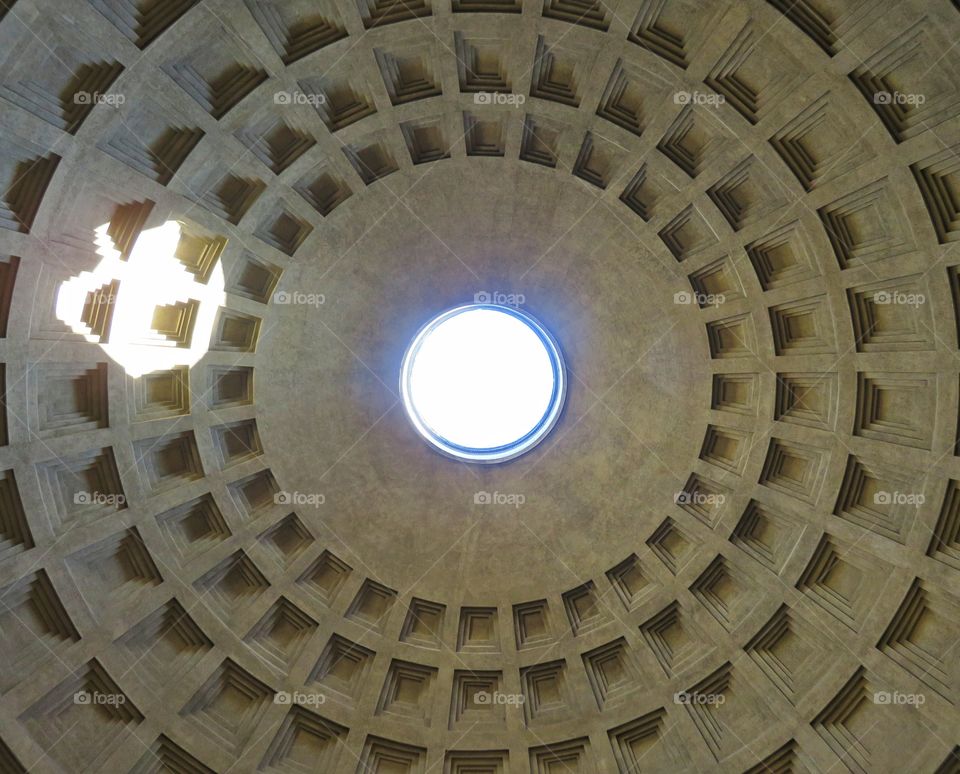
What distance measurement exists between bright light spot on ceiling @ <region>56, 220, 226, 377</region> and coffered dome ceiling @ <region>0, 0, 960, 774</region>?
0.32 ft

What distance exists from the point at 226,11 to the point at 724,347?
49.2 feet

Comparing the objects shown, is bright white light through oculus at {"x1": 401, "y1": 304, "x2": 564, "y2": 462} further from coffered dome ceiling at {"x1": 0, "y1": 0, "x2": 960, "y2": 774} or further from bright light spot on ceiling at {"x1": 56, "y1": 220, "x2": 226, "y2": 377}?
bright light spot on ceiling at {"x1": 56, "y1": 220, "x2": 226, "y2": 377}

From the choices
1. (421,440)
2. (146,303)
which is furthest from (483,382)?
(146,303)

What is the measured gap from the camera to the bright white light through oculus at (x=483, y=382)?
25.1m

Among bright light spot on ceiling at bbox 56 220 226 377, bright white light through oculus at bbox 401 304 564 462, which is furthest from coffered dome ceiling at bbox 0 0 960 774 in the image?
bright white light through oculus at bbox 401 304 564 462

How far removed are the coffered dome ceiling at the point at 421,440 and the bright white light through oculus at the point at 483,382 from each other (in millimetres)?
571

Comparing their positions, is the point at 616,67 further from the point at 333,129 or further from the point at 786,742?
the point at 786,742

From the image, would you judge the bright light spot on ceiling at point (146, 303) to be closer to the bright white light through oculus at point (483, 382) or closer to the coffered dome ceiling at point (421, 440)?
the coffered dome ceiling at point (421, 440)

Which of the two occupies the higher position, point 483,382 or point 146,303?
point 483,382

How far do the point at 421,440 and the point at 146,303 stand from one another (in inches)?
333

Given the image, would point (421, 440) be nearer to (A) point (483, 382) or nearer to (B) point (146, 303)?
(A) point (483, 382)

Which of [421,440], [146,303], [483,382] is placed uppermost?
[483,382]

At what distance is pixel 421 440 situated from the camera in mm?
Answer: 25266

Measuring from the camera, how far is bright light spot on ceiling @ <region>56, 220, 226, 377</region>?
67.6 feet
